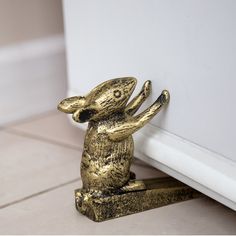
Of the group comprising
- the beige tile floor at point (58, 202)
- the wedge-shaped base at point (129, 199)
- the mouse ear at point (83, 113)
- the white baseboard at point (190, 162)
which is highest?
the mouse ear at point (83, 113)

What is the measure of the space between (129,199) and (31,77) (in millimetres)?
438

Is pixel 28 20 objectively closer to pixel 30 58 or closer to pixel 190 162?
pixel 30 58

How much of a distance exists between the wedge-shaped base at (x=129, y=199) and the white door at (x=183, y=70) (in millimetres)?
30

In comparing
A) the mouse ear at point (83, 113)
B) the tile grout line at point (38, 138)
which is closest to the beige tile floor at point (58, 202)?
the tile grout line at point (38, 138)

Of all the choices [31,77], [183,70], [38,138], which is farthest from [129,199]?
[31,77]

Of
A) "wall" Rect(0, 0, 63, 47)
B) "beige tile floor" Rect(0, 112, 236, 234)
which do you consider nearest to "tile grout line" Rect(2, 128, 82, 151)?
"beige tile floor" Rect(0, 112, 236, 234)

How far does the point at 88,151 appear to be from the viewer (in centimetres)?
77

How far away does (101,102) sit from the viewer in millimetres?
750

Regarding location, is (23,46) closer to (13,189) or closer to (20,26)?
(20,26)

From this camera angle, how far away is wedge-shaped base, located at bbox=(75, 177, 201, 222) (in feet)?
2.52

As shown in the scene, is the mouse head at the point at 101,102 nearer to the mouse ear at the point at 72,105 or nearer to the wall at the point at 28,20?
the mouse ear at the point at 72,105

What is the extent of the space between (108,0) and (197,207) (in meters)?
0.30

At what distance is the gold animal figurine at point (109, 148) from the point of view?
2.48ft

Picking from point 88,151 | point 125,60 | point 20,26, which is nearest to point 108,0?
point 125,60
